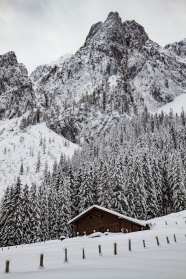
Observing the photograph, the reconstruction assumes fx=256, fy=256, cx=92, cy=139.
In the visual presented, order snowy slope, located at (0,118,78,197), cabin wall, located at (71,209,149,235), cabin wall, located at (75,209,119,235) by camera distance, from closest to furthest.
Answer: cabin wall, located at (71,209,149,235) < cabin wall, located at (75,209,119,235) < snowy slope, located at (0,118,78,197)

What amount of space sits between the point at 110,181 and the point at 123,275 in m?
40.5

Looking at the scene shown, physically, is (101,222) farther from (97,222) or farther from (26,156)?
(26,156)

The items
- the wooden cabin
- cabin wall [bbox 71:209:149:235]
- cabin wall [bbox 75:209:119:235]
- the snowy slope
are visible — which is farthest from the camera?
the snowy slope

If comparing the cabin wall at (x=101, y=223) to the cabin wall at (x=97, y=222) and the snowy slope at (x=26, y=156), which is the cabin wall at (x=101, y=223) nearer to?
the cabin wall at (x=97, y=222)

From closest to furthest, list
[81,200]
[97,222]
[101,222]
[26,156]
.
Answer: [101,222], [97,222], [81,200], [26,156]

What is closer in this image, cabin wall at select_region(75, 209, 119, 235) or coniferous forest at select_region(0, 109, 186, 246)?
cabin wall at select_region(75, 209, 119, 235)

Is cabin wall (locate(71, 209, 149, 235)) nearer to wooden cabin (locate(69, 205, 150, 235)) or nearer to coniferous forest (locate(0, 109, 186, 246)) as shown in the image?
wooden cabin (locate(69, 205, 150, 235))

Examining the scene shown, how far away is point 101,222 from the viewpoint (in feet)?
135

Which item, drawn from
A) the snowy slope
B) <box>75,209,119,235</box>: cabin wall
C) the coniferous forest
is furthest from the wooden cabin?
the snowy slope

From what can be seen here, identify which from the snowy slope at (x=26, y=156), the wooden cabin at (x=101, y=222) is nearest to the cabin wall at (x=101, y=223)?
the wooden cabin at (x=101, y=222)

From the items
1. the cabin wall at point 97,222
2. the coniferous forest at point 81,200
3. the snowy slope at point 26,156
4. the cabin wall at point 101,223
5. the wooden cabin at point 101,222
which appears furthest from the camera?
the snowy slope at point 26,156

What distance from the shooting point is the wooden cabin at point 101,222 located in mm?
38781

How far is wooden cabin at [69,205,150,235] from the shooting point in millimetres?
38781

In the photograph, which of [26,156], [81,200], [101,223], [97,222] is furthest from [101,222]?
[26,156]
